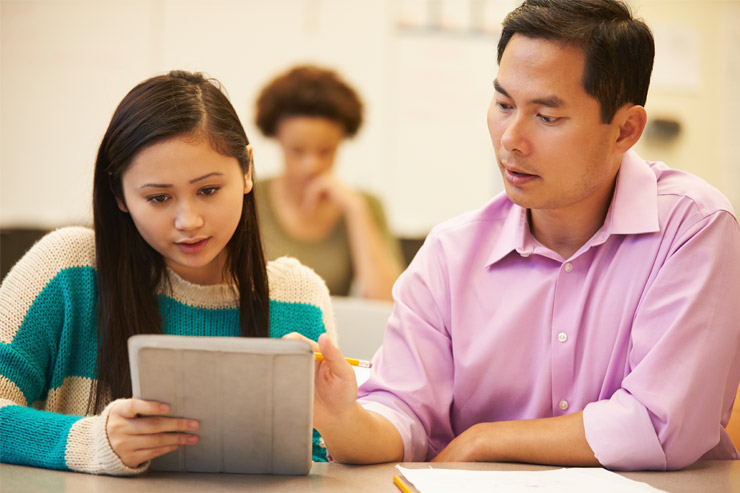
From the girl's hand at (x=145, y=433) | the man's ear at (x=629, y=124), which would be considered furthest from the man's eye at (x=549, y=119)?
the girl's hand at (x=145, y=433)

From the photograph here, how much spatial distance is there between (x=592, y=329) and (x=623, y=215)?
20cm

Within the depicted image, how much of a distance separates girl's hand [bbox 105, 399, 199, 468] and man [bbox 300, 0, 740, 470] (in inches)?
8.5

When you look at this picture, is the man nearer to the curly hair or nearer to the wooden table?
the wooden table

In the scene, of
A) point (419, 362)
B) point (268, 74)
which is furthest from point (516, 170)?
point (268, 74)

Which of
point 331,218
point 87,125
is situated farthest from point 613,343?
point 87,125

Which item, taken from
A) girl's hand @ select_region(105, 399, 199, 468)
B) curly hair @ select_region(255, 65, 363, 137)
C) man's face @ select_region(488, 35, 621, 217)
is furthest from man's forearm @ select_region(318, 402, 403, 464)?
curly hair @ select_region(255, 65, 363, 137)

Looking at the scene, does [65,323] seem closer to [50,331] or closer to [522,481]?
[50,331]

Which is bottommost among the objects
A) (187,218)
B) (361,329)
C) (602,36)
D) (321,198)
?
(321,198)

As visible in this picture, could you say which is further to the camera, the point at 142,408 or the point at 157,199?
the point at 157,199

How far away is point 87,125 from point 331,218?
1370mm

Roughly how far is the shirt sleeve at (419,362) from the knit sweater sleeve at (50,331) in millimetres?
500

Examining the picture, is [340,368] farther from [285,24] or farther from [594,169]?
[285,24]

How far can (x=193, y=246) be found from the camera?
1.34 meters

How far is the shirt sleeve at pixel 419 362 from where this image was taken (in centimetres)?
134
